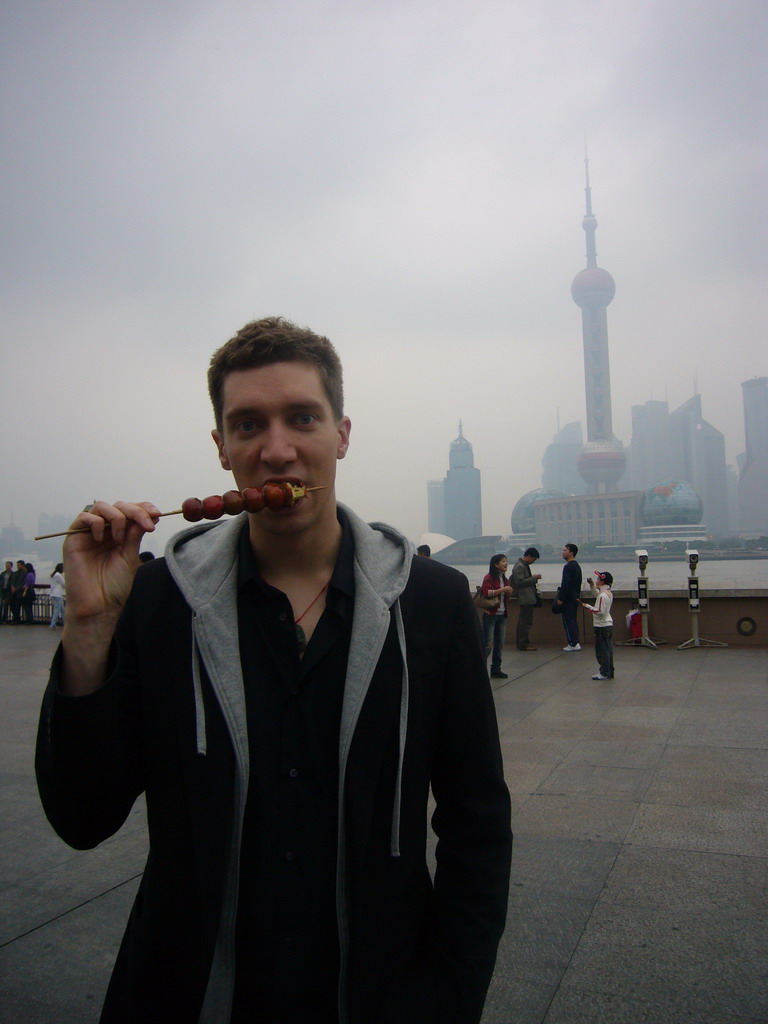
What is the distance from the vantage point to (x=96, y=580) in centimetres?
184

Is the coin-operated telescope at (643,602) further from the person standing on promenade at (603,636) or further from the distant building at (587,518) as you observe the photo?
the distant building at (587,518)

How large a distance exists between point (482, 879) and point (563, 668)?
1133 centimetres

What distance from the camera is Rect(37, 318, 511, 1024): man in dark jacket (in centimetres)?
173

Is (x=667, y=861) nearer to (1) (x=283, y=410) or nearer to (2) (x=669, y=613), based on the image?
(1) (x=283, y=410)

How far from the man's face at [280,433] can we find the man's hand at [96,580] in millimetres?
284

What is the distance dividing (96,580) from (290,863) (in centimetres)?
79

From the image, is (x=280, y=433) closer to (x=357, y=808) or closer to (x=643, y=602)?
(x=357, y=808)

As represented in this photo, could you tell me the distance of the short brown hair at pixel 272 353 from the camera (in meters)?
1.98

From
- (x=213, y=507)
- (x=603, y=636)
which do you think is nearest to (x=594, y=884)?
(x=213, y=507)

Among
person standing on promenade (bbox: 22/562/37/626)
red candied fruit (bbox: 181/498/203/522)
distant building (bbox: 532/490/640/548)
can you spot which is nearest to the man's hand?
red candied fruit (bbox: 181/498/203/522)

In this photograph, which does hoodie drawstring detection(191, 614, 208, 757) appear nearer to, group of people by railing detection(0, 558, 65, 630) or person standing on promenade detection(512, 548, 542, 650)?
person standing on promenade detection(512, 548, 542, 650)

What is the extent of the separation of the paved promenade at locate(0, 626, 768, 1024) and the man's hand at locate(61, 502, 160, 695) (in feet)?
7.33

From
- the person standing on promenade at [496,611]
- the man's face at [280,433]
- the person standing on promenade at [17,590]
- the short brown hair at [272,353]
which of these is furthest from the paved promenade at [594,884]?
the person standing on promenade at [17,590]

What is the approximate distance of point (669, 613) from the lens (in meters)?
15.6
